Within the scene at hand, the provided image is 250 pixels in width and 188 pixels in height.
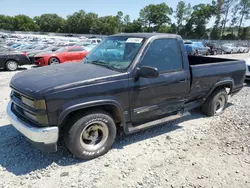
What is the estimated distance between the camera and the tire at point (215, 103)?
508 centimetres

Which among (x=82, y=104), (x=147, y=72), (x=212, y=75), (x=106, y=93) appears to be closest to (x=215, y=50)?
(x=212, y=75)

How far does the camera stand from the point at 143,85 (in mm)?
3506

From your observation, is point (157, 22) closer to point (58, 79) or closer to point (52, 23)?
point (52, 23)

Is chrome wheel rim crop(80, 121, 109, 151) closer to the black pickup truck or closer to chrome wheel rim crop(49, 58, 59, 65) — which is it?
the black pickup truck

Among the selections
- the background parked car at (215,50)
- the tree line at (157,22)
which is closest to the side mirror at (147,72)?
the background parked car at (215,50)

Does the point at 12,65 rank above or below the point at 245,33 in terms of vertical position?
below

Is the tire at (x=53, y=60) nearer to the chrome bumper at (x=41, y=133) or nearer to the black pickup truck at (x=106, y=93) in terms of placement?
the black pickup truck at (x=106, y=93)

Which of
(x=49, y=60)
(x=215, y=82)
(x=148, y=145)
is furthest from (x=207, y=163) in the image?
(x=49, y=60)

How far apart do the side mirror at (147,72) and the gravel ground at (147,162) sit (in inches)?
52.1

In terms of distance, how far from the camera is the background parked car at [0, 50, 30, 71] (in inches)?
462

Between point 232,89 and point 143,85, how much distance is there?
306 centimetres

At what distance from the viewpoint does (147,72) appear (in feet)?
10.8

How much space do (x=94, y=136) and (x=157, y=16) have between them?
116 metres

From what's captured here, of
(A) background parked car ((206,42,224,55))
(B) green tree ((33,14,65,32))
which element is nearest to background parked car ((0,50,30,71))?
(A) background parked car ((206,42,224,55))
